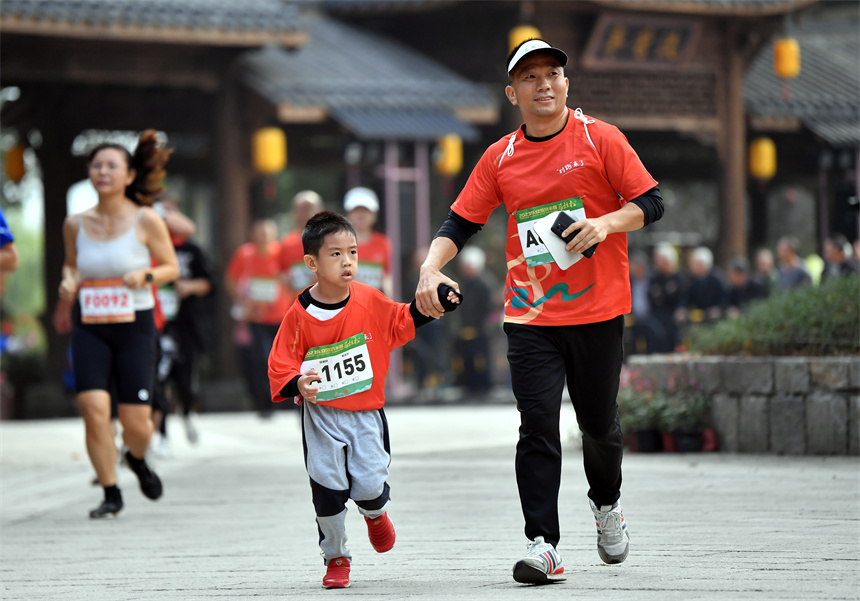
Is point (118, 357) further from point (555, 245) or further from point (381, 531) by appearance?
point (555, 245)

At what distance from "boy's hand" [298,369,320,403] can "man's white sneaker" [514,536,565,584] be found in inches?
35.0

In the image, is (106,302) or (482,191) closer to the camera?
(482,191)

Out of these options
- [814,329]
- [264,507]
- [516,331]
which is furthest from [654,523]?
[814,329]

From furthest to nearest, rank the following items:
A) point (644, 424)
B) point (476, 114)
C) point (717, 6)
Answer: point (717, 6), point (476, 114), point (644, 424)

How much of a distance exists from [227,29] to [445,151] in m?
3.31

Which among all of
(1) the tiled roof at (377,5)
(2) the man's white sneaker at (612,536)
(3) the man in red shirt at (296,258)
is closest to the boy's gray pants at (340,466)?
(2) the man's white sneaker at (612,536)

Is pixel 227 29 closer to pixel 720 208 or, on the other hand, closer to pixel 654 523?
pixel 720 208

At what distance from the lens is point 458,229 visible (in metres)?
5.51

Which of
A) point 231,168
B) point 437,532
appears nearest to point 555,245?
point 437,532

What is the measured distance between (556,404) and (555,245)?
55 centimetres

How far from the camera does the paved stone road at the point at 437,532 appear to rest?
16.8ft

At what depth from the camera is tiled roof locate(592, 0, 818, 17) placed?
17828 mm

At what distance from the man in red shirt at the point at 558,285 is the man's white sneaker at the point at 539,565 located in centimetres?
2

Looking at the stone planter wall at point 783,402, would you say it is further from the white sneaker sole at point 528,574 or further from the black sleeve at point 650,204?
the white sneaker sole at point 528,574
